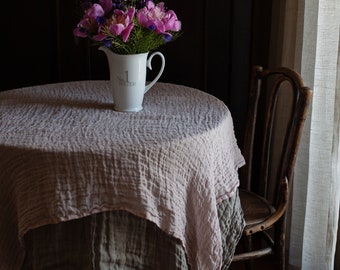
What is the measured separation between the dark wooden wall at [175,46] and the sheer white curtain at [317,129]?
0.76ft

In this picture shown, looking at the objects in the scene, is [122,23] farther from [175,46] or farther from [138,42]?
[175,46]

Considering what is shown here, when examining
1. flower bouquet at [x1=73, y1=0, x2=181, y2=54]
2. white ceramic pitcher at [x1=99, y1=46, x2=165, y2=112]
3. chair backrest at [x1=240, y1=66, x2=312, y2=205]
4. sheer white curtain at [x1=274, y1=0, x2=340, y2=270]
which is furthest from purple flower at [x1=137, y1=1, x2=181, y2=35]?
sheer white curtain at [x1=274, y1=0, x2=340, y2=270]

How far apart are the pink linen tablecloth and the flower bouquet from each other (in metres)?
0.22

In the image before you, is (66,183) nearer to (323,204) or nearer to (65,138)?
Result: (65,138)

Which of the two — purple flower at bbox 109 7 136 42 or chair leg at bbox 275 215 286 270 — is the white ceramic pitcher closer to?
purple flower at bbox 109 7 136 42

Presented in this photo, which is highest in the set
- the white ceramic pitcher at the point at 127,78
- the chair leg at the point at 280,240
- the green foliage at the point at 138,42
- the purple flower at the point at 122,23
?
the purple flower at the point at 122,23

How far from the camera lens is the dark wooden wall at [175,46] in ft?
7.54

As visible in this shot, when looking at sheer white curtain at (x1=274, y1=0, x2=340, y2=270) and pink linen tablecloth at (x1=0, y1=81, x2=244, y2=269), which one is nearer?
pink linen tablecloth at (x1=0, y1=81, x2=244, y2=269)

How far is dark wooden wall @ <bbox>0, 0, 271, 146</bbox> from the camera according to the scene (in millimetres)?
2297

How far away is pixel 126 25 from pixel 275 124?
1045 mm

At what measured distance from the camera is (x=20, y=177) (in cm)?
134

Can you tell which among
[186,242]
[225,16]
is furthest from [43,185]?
[225,16]

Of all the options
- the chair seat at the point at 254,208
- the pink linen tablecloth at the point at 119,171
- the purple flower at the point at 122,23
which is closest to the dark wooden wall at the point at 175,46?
the chair seat at the point at 254,208

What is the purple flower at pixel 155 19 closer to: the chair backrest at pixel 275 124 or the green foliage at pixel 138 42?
the green foliage at pixel 138 42
